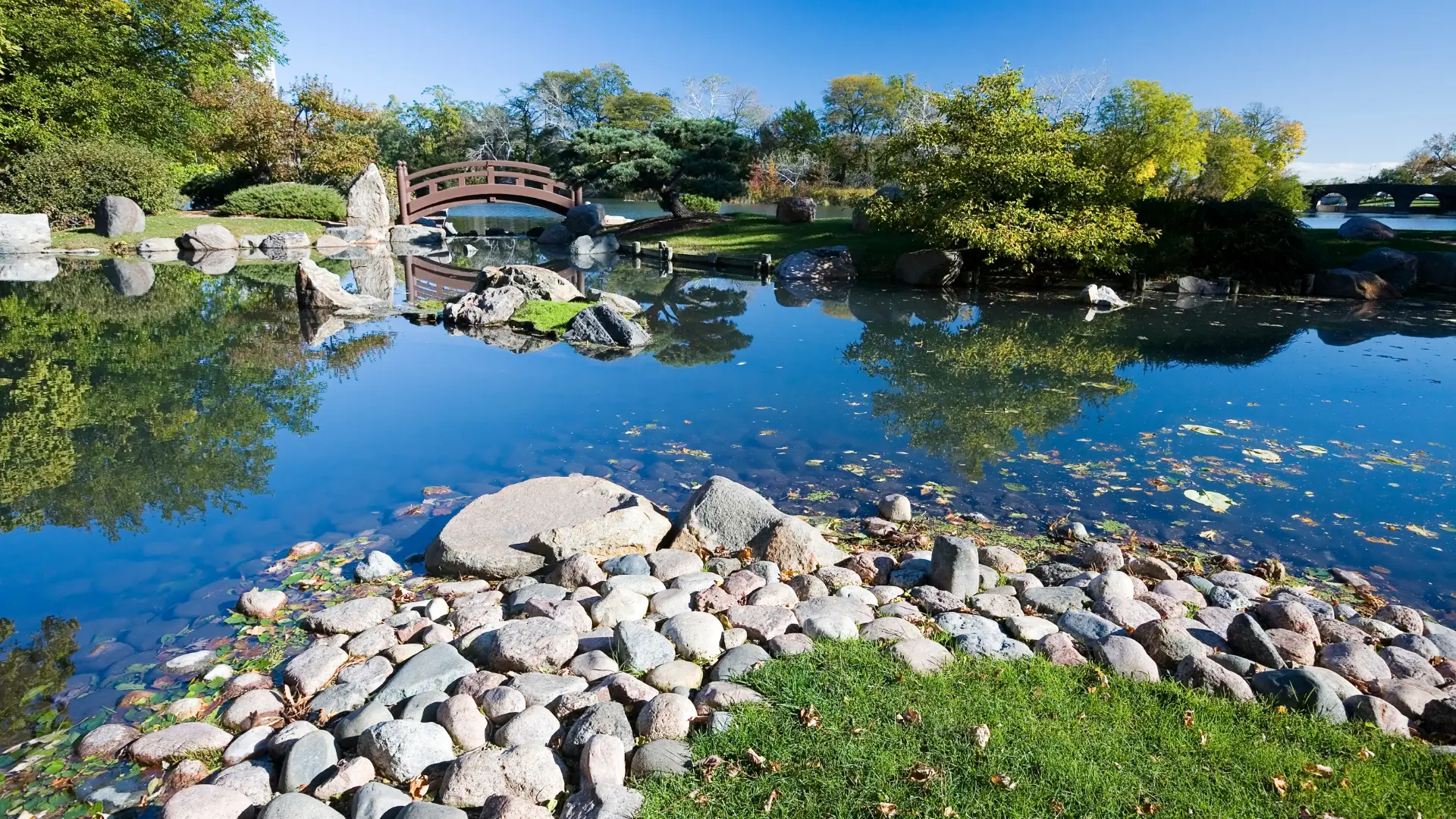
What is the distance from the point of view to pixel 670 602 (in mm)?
4250

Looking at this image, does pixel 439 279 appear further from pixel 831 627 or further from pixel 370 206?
pixel 831 627

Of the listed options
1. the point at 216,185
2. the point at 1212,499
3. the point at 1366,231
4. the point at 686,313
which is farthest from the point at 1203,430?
the point at 216,185

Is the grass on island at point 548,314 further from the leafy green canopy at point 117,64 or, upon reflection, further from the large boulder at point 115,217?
the leafy green canopy at point 117,64

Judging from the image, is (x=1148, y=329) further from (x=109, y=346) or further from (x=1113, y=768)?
(x=109, y=346)

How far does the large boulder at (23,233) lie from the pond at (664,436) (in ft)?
35.1

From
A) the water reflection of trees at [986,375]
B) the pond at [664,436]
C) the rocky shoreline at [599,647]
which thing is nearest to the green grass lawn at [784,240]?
the water reflection of trees at [986,375]

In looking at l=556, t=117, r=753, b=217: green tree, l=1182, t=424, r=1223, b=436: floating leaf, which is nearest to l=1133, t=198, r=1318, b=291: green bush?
l=1182, t=424, r=1223, b=436: floating leaf

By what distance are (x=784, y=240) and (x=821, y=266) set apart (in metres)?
4.55

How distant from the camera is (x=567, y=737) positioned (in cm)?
309

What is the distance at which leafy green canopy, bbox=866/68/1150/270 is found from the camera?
16.2 metres

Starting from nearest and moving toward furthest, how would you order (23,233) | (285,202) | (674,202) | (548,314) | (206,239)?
(548,314), (23,233), (206,239), (285,202), (674,202)

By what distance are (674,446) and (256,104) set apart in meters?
31.4

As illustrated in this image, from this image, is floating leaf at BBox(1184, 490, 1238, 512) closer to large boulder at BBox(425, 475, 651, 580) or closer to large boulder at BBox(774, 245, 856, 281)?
large boulder at BBox(425, 475, 651, 580)

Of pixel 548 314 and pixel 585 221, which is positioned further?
pixel 585 221
